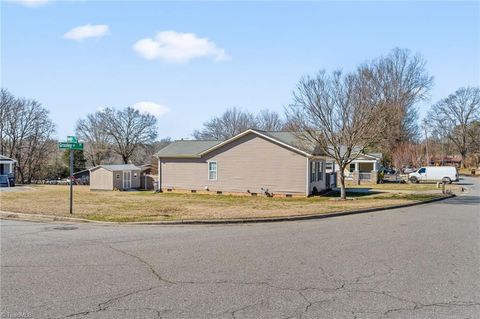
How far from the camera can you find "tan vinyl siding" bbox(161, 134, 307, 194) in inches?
1201

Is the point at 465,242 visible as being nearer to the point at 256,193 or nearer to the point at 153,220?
the point at 153,220

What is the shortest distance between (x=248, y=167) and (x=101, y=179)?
60.3 ft

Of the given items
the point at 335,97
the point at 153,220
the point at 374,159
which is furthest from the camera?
the point at 374,159

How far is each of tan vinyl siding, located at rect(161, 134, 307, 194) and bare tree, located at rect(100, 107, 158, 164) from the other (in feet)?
124

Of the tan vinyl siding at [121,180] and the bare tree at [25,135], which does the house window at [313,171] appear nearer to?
the tan vinyl siding at [121,180]

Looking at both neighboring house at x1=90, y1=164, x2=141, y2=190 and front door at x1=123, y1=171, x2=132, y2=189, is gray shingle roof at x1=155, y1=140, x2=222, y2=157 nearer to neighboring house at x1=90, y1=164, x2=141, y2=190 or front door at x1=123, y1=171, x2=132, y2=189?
neighboring house at x1=90, y1=164, x2=141, y2=190

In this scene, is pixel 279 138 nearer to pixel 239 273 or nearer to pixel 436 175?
pixel 239 273

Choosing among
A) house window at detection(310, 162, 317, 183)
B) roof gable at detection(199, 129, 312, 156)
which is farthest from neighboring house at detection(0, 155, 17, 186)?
house window at detection(310, 162, 317, 183)

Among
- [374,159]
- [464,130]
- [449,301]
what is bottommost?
[449,301]

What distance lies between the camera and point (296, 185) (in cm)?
3030

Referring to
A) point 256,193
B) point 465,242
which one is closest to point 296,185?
point 256,193

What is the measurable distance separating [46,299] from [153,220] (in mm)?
9171

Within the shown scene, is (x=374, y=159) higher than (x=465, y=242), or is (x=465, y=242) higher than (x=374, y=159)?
(x=374, y=159)

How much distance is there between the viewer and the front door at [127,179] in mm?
44719
